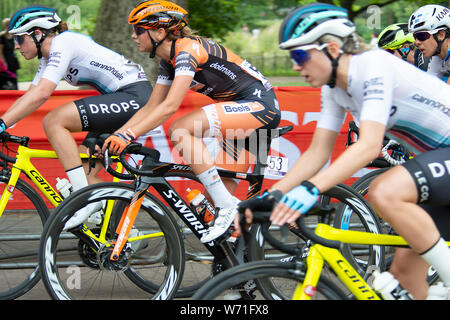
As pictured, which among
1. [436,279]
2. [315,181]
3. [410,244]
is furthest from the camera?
[436,279]

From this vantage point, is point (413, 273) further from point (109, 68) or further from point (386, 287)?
point (109, 68)

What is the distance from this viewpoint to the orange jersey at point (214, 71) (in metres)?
4.28

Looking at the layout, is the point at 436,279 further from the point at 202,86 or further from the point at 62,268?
the point at 62,268

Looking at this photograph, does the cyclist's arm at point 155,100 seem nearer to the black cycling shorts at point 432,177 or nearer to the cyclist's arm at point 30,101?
the cyclist's arm at point 30,101

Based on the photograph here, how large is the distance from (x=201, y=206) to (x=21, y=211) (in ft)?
5.73

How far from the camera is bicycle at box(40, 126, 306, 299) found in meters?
3.88

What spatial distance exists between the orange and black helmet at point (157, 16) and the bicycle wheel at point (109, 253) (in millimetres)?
1187

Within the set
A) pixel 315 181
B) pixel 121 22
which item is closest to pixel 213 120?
pixel 315 181

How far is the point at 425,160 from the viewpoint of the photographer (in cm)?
303

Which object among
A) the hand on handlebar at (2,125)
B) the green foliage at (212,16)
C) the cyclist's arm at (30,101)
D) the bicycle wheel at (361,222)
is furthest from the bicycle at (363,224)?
the green foliage at (212,16)

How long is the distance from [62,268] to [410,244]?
2.78 m

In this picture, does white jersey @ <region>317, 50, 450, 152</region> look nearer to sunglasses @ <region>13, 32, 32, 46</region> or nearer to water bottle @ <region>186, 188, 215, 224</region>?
water bottle @ <region>186, 188, 215, 224</region>

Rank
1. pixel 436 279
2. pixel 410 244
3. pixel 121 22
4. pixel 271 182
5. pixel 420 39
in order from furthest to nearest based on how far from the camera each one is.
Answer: pixel 121 22 → pixel 271 182 → pixel 420 39 → pixel 436 279 → pixel 410 244

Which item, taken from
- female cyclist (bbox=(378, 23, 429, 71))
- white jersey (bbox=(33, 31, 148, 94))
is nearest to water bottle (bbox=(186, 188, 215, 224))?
white jersey (bbox=(33, 31, 148, 94))
